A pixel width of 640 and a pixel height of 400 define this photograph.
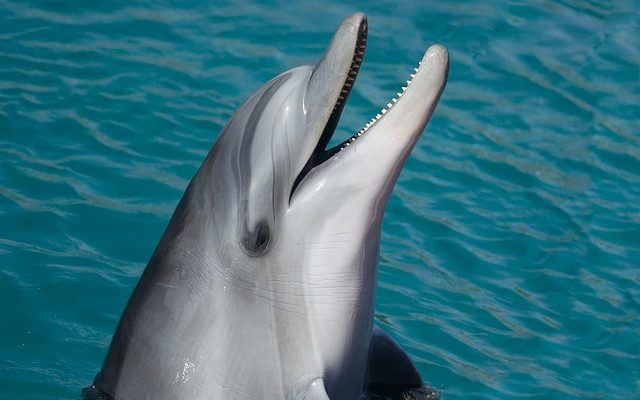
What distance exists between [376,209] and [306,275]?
0.43 meters

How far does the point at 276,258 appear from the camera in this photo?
5.10 metres

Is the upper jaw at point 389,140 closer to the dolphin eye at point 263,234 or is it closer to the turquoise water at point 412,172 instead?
the dolphin eye at point 263,234

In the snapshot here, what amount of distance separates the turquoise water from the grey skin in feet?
5.96

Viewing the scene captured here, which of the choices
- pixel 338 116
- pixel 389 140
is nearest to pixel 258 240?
pixel 338 116

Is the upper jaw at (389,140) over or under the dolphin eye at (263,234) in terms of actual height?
over

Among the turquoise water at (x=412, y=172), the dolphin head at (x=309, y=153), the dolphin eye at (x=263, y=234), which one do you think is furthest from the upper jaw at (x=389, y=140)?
the turquoise water at (x=412, y=172)

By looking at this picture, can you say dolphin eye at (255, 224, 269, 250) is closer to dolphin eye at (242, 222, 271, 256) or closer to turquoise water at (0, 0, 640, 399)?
dolphin eye at (242, 222, 271, 256)

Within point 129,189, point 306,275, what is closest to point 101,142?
point 129,189

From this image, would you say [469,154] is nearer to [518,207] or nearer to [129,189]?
[518,207]

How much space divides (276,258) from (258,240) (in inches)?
4.3

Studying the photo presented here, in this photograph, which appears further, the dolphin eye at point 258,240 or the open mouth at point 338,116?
the dolphin eye at point 258,240

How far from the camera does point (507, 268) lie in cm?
913

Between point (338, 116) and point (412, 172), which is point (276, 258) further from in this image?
point (412, 172)

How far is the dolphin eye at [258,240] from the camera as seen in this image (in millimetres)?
5070
